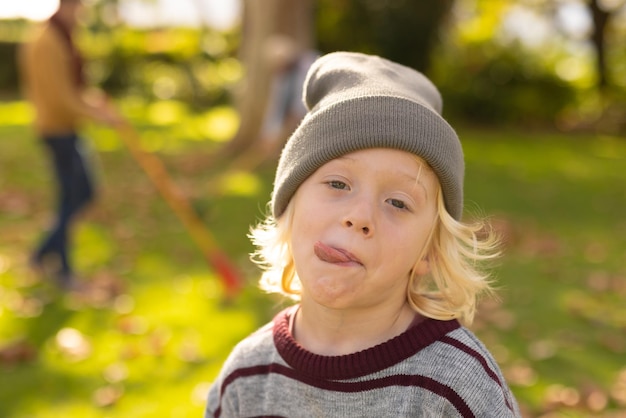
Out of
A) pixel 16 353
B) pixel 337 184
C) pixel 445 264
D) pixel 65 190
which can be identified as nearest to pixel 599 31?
pixel 65 190

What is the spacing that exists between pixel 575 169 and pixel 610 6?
9.48 meters

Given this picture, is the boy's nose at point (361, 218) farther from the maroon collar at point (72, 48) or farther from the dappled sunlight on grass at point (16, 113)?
the dappled sunlight on grass at point (16, 113)

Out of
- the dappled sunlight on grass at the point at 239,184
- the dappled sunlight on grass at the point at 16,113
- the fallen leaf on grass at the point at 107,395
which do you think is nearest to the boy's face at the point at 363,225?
the fallen leaf on grass at the point at 107,395

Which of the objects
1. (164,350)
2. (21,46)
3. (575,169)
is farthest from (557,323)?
(21,46)

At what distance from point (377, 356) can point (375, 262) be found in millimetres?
228

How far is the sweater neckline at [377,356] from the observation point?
187cm

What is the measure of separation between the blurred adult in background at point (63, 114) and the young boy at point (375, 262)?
165 inches

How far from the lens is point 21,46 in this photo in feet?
76.7

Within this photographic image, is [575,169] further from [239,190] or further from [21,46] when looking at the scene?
[21,46]

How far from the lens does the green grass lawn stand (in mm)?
4566

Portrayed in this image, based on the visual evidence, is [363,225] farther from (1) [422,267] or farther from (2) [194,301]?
(2) [194,301]

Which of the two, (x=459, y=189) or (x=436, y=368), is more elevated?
(x=459, y=189)

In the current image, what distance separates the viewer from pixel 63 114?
5.93m

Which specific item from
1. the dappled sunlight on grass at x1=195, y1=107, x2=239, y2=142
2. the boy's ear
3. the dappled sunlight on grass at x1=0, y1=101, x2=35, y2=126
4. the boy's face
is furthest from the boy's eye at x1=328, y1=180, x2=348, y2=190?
the dappled sunlight on grass at x1=0, y1=101, x2=35, y2=126
